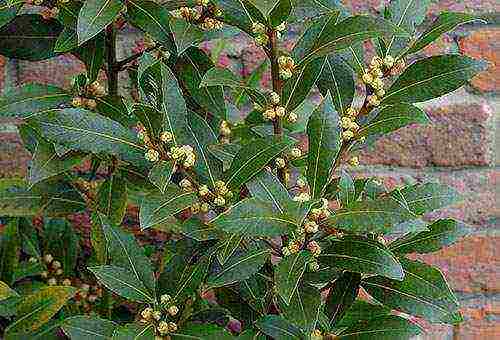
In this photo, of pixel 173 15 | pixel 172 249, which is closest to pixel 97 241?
pixel 172 249

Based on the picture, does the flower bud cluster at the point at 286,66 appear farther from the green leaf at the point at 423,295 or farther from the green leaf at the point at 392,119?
the green leaf at the point at 423,295

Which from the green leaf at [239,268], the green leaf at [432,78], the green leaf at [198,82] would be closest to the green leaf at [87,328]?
the green leaf at [239,268]

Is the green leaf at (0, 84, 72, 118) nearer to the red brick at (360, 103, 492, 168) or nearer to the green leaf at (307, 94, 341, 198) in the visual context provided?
the green leaf at (307, 94, 341, 198)

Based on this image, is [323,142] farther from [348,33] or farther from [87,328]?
[87,328]

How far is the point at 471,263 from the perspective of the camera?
121cm

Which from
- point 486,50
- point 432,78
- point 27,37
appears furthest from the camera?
point 486,50

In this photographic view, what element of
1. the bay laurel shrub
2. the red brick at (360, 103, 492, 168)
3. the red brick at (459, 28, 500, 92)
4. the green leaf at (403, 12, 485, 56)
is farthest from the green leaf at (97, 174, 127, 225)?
the red brick at (459, 28, 500, 92)

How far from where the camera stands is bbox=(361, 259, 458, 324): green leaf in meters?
0.67

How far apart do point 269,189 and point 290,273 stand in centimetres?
9

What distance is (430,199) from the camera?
705 millimetres

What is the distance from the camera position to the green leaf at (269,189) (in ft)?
2.14

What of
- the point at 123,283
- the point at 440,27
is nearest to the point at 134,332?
the point at 123,283

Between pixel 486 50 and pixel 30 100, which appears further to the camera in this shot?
pixel 486 50

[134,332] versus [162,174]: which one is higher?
[162,174]
